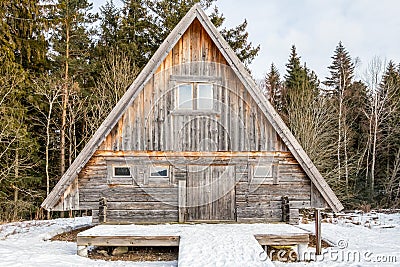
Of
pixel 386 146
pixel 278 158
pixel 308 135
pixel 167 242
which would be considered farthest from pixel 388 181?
pixel 167 242

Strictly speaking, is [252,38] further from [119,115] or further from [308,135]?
[119,115]

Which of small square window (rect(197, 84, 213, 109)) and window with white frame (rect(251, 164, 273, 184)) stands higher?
small square window (rect(197, 84, 213, 109))

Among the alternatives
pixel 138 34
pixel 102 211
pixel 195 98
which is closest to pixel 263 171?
pixel 195 98

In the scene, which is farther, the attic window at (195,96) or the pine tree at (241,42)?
the pine tree at (241,42)

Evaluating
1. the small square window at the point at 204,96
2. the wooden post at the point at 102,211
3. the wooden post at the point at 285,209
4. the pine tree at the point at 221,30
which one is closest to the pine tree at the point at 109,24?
the pine tree at the point at 221,30

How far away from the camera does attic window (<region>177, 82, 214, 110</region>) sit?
9.50 m

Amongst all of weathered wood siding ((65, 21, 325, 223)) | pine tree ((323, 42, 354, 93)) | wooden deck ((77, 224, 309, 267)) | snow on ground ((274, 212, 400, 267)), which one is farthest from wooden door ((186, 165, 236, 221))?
pine tree ((323, 42, 354, 93))

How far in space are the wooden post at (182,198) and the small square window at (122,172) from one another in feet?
4.89

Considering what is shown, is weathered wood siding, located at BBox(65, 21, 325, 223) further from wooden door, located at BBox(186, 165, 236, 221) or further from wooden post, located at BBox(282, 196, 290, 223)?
wooden post, located at BBox(282, 196, 290, 223)

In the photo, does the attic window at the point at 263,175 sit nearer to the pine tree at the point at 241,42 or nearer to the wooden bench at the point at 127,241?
the wooden bench at the point at 127,241

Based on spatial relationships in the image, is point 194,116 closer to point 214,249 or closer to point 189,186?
point 189,186

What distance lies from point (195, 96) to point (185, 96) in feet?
0.96

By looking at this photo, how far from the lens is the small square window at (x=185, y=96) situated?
9484mm

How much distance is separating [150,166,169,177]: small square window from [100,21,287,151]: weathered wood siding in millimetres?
568
